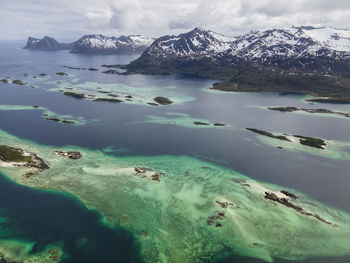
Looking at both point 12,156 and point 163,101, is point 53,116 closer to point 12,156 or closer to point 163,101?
point 12,156

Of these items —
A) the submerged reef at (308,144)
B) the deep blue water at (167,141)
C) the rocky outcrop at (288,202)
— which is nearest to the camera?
the deep blue water at (167,141)

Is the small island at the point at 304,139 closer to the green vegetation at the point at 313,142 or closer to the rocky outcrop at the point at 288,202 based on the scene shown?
the green vegetation at the point at 313,142

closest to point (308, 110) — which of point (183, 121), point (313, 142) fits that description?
point (313, 142)

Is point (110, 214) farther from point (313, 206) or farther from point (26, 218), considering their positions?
point (313, 206)

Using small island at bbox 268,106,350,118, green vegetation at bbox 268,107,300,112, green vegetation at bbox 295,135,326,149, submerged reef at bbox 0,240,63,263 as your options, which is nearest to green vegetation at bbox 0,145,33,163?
submerged reef at bbox 0,240,63,263

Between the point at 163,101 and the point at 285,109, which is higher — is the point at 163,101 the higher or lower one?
the lower one

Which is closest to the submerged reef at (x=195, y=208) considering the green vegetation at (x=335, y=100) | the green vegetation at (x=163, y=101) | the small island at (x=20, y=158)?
the small island at (x=20, y=158)
